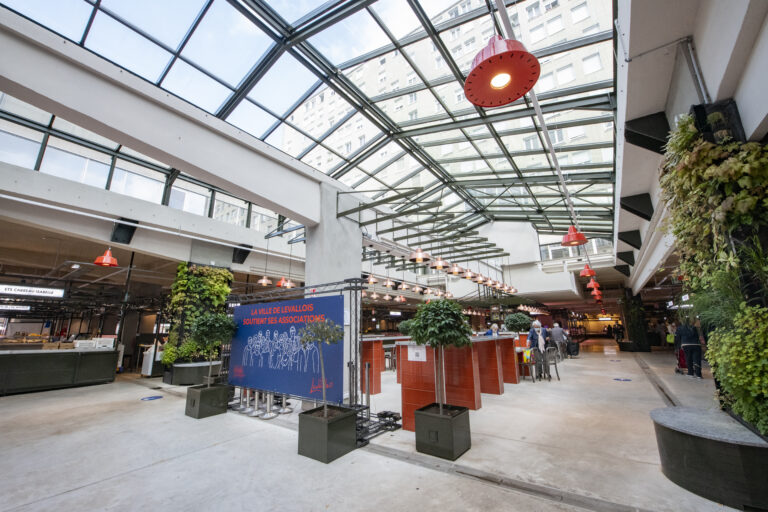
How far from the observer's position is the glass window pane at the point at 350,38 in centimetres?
493

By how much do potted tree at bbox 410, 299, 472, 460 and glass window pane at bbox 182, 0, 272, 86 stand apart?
16.8ft

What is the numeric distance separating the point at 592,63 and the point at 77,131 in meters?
11.1

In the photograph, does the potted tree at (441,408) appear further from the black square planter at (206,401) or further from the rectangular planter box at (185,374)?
the rectangular planter box at (185,374)

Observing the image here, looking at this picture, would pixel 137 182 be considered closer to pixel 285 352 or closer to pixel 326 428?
pixel 285 352

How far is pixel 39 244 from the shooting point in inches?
372

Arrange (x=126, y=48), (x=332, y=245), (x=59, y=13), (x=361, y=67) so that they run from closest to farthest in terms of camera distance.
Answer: (x=59, y=13) → (x=126, y=48) → (x=361, y=67) → (x=332, y=245)

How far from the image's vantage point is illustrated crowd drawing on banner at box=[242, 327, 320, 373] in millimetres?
4852

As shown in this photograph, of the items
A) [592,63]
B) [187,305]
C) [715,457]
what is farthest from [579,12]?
[187,305]

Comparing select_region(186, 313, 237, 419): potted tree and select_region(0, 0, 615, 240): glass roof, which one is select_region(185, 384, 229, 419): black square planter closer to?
select_region(186, 313, 237, 419): potted tree

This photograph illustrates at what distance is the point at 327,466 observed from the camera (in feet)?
11.2

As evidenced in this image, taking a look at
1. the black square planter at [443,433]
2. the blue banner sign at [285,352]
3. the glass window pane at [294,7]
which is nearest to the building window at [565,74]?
the glass window pane at [294,7]

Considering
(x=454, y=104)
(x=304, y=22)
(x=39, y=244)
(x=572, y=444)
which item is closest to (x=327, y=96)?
(x=304, y=22)

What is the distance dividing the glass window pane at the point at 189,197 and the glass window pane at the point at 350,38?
251 inches

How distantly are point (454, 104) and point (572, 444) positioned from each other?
21.4 ft
